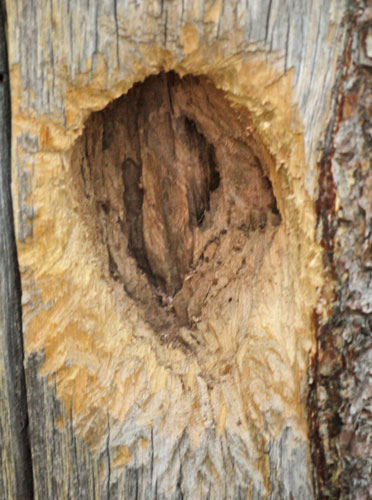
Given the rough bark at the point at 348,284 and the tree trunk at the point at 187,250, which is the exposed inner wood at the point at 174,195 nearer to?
the tree trunk at the point at 187,250

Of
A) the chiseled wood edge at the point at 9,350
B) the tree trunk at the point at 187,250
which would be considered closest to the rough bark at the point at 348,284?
the tree trunk at the point at 187,250

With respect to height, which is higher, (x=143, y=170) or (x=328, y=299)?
(x=143, y=170)

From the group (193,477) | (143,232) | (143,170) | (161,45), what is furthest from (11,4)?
(193,477)

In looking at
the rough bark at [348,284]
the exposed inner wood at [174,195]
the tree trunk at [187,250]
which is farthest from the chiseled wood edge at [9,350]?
the rough bark at [348,284]

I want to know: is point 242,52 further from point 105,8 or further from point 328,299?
point 328,299

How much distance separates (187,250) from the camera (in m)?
1.42

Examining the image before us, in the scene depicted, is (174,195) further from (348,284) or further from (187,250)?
(348,284)

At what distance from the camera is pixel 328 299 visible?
3.90 feet

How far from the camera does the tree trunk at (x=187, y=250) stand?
1104 millimetres

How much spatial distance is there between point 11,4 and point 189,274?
765 millimetres

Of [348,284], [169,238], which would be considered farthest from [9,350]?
[348,284]

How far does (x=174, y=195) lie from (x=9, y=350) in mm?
567

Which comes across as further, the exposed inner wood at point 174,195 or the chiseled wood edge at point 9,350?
the exposed inner wood at point 174,195

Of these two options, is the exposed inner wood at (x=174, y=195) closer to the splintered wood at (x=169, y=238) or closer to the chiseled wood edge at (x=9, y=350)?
the splintered wood at (x=169, y=238)
